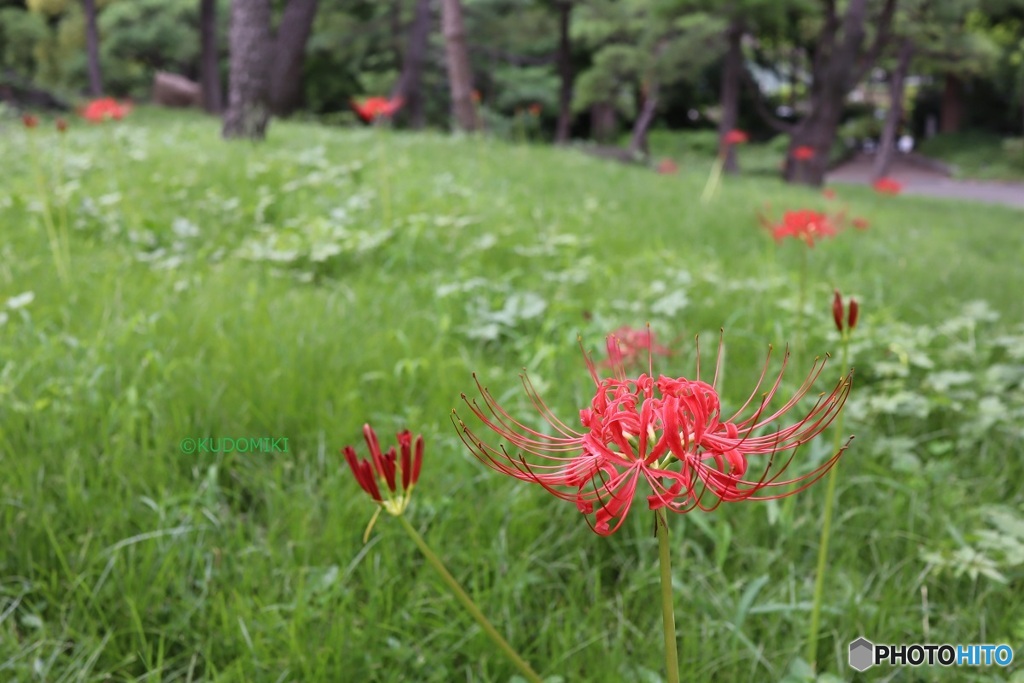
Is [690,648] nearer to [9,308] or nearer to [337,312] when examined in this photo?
[337,312]

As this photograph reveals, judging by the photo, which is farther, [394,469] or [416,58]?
[416,58]

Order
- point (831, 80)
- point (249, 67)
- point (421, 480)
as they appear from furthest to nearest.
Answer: point (831, 80) < point (249, 67) < point (421, 480)

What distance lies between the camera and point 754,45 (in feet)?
70.0

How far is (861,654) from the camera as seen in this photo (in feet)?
4.36

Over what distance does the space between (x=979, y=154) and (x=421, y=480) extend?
88.9 ft

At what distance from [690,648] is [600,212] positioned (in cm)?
361

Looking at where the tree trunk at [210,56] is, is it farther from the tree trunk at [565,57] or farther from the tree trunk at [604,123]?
the tree trunk at [604,123]

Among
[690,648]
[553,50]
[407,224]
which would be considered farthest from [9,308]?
[553,50]

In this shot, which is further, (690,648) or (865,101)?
(865,101)

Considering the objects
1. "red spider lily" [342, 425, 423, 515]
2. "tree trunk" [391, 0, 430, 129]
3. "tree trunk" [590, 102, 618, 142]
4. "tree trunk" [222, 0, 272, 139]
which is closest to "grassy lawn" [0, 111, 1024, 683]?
"red spider lily" [342, 425, 423, 515]

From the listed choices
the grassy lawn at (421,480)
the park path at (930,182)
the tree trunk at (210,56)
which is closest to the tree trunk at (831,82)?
the park path at (930,182)

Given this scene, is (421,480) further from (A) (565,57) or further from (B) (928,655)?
(A) (565,57)

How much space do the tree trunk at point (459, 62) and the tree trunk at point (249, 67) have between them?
2.81 m

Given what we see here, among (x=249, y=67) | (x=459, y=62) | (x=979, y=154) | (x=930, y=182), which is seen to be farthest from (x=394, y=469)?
(x=979, y=154)
